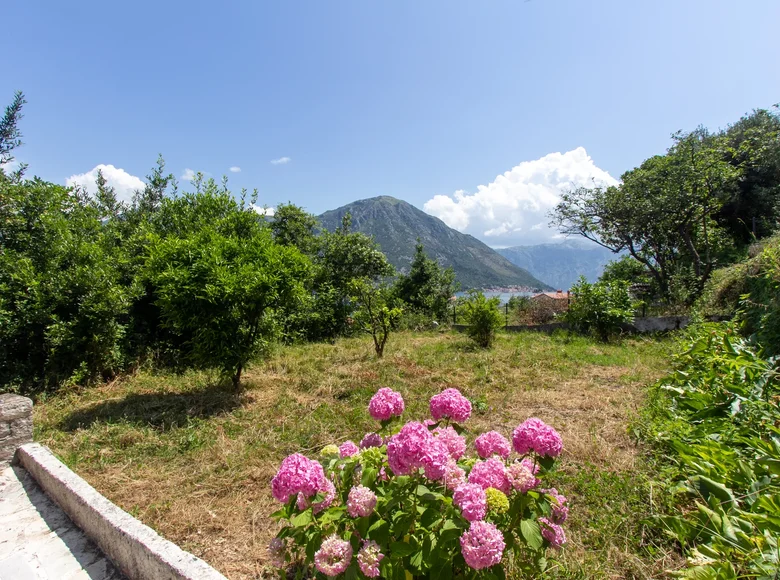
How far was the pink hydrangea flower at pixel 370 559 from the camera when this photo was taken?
50.9 inches

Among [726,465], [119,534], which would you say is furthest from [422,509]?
[726,465]

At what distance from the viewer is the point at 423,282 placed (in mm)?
15148

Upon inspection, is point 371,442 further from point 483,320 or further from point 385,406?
point 483,320

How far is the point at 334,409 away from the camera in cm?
465

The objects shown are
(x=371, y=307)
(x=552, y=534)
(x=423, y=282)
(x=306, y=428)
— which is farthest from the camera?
(x=423, y=282)

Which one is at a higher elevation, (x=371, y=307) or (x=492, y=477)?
(x=371, y=307)

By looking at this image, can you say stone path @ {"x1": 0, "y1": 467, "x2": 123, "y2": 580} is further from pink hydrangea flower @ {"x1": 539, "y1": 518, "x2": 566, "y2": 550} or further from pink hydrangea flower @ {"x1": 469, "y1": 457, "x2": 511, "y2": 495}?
pink hydrangea flower @ {"x1": 539, "y1": 518, "x2": 566, "y2": 550}

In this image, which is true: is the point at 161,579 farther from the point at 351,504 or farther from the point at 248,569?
the point at 351,504

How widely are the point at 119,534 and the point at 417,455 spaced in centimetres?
186

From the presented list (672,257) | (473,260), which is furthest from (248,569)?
(473,260)

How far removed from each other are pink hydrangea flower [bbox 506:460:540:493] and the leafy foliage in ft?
2.38

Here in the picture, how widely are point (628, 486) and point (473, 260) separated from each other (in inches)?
4452

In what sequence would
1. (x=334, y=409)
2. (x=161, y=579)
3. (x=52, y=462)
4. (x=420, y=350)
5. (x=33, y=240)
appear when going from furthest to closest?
(x=420, y=350) → (x=33, y=240) → (x=334, y=409) → (x=52, y=462) → (x=161, y=579)

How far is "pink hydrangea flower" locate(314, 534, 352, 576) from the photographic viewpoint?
132 cm
